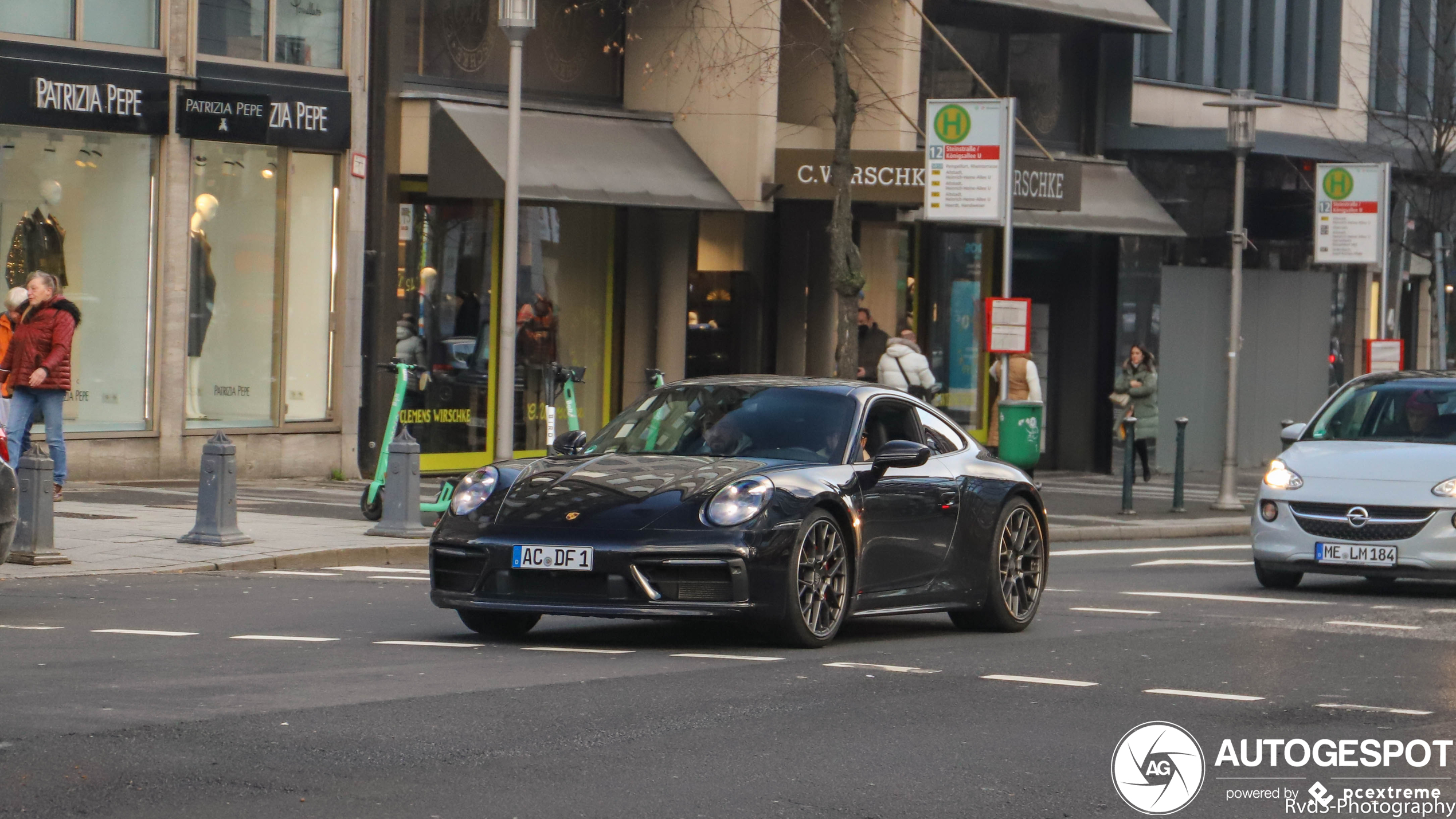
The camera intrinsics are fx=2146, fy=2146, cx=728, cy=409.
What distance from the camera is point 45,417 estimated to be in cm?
1711

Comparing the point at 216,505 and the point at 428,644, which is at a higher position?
the point at 216,505

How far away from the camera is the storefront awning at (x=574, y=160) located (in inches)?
866

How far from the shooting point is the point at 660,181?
23734 mm

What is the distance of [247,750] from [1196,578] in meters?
10.2

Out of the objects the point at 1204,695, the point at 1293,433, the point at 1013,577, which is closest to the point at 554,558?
the point at 1204,695

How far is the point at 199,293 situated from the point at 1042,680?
14.2 m

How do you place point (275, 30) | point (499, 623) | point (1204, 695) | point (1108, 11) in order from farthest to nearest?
point (1108, 11)
point (275, 30)
point (499, 623)
point (1204, 695)

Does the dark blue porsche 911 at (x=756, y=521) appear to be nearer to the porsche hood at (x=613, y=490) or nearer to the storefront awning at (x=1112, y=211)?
the porsche hood at (x=613, y=490)

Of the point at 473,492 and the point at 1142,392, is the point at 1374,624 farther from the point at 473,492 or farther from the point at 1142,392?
the point at 1142,392

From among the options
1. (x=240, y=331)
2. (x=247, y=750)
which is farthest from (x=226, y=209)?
(x=247, y=750)

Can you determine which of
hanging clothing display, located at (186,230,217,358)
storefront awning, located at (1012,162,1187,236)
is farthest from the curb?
hanging clothing display, located at (186,230,217,358)

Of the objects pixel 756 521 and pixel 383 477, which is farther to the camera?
pixel 383 477

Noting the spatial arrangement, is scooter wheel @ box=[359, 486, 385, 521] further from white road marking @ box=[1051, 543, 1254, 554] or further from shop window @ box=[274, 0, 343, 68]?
shop window @ box=[274, 0, 343, 68]

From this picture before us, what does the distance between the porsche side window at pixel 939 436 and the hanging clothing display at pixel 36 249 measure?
11389 mm
